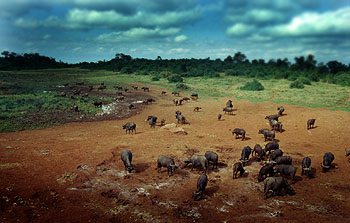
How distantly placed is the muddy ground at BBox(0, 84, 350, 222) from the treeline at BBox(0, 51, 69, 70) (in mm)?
87224

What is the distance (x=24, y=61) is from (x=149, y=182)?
4364 inches

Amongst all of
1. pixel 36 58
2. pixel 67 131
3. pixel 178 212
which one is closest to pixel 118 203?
pixel 178 212

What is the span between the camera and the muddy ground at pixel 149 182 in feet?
27.0

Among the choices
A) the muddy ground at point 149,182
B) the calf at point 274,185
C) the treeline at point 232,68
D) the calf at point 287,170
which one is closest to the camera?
the muddy ground at point 149,182

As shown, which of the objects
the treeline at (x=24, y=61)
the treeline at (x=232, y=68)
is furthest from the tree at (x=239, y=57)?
the treeline at (x=24, y=61)

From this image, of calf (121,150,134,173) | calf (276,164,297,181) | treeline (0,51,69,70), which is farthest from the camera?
treeline (0,51,69,70)

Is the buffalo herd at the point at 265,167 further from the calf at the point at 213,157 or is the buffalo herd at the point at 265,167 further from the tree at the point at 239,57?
the tree at the point at 239,57

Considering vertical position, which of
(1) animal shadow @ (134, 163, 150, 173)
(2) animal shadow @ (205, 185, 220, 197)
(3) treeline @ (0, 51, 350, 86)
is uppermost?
(3) treeline @ (0, 51, 350, 86)

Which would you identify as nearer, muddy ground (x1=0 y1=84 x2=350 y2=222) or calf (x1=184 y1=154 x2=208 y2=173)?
muddy ground (x1=0 y1=84 x2=350 y2=222)

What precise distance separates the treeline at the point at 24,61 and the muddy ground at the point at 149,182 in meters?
87.2

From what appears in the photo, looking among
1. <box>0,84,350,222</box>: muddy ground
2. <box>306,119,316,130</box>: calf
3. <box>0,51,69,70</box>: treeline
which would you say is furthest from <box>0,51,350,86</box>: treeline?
<box>0,84,350,222</box>: muddy ground

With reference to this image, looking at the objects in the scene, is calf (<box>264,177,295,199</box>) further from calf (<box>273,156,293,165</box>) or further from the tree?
the tree

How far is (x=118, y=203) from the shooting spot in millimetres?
8898

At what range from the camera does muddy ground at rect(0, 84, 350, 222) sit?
822 cm
